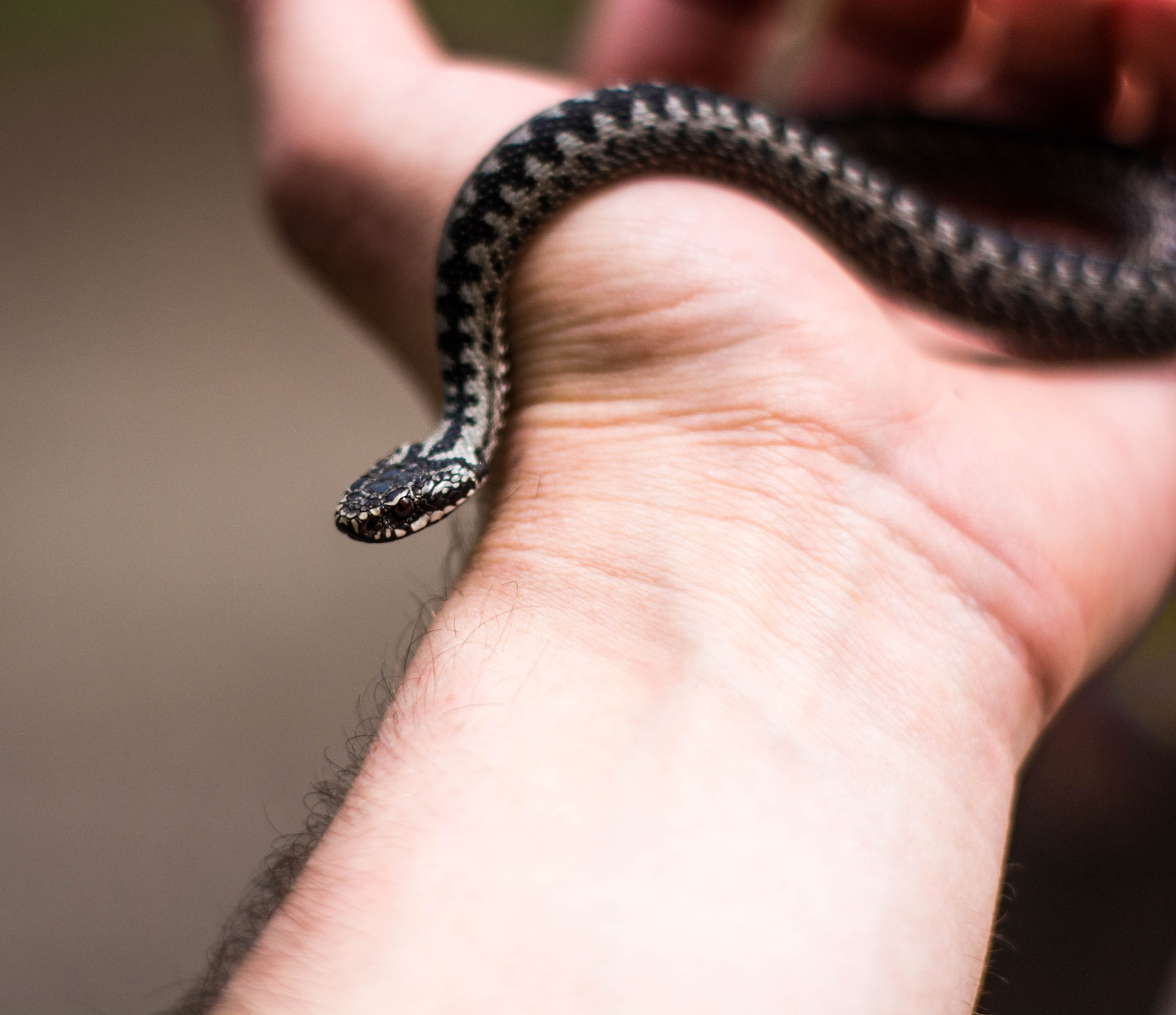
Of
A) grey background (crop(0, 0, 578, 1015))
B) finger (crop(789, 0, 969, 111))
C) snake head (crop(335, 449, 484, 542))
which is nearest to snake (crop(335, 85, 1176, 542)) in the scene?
snake head (crop(335, 449, 484, 542))

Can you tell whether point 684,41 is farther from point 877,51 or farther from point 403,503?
point 403,503

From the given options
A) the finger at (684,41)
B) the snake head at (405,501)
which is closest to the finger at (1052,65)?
the finger at (684,41)

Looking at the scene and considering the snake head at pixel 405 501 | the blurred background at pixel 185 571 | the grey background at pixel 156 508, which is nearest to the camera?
the snake head at pixel 405 501

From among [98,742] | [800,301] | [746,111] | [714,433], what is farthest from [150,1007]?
[746,111]

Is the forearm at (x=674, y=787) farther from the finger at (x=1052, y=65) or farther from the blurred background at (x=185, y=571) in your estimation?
the finger at (x=1052, y=65)

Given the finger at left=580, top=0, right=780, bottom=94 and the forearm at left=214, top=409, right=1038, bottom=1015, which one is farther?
the finger at left=580, top=0, right=780, bottom=94

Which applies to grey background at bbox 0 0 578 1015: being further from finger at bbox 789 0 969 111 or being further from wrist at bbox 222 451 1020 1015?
finger at bbox 789 0 969 111

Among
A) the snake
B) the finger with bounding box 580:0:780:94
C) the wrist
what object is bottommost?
the wrist

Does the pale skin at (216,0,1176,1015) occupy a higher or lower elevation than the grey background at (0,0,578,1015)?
higher

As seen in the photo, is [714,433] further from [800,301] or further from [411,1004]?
[411,1004]
